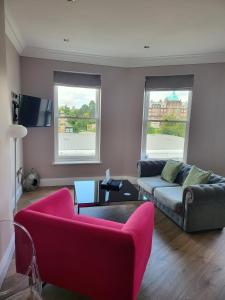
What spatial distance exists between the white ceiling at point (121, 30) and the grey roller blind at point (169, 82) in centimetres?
28

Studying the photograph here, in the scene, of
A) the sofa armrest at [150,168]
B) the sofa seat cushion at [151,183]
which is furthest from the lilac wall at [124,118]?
the sofa seat cushion at [151,183]

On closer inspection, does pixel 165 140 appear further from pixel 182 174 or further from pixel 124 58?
pixel 124 58

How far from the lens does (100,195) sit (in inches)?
114

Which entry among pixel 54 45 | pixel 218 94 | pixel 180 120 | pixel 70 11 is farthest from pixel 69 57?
pixel 218 94

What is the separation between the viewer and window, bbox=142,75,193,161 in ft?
14.5

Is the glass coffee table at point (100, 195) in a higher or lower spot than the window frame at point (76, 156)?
lower

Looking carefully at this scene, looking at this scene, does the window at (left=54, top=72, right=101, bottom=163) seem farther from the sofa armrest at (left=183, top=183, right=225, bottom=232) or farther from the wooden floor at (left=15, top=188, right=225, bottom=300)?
the sofa armrest at (left=183, top=183, right=225, bottom=232)

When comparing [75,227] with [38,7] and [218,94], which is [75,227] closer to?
[38,7]

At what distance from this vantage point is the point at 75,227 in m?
1.51

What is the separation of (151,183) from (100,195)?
1.11 metres

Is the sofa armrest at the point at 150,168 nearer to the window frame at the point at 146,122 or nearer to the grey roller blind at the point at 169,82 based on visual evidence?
the window frame at the point at 146,122

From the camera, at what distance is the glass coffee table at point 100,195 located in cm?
268

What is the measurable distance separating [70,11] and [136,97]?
2369 millimetres

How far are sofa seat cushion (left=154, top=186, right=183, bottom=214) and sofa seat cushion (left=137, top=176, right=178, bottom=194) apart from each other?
15 cm
